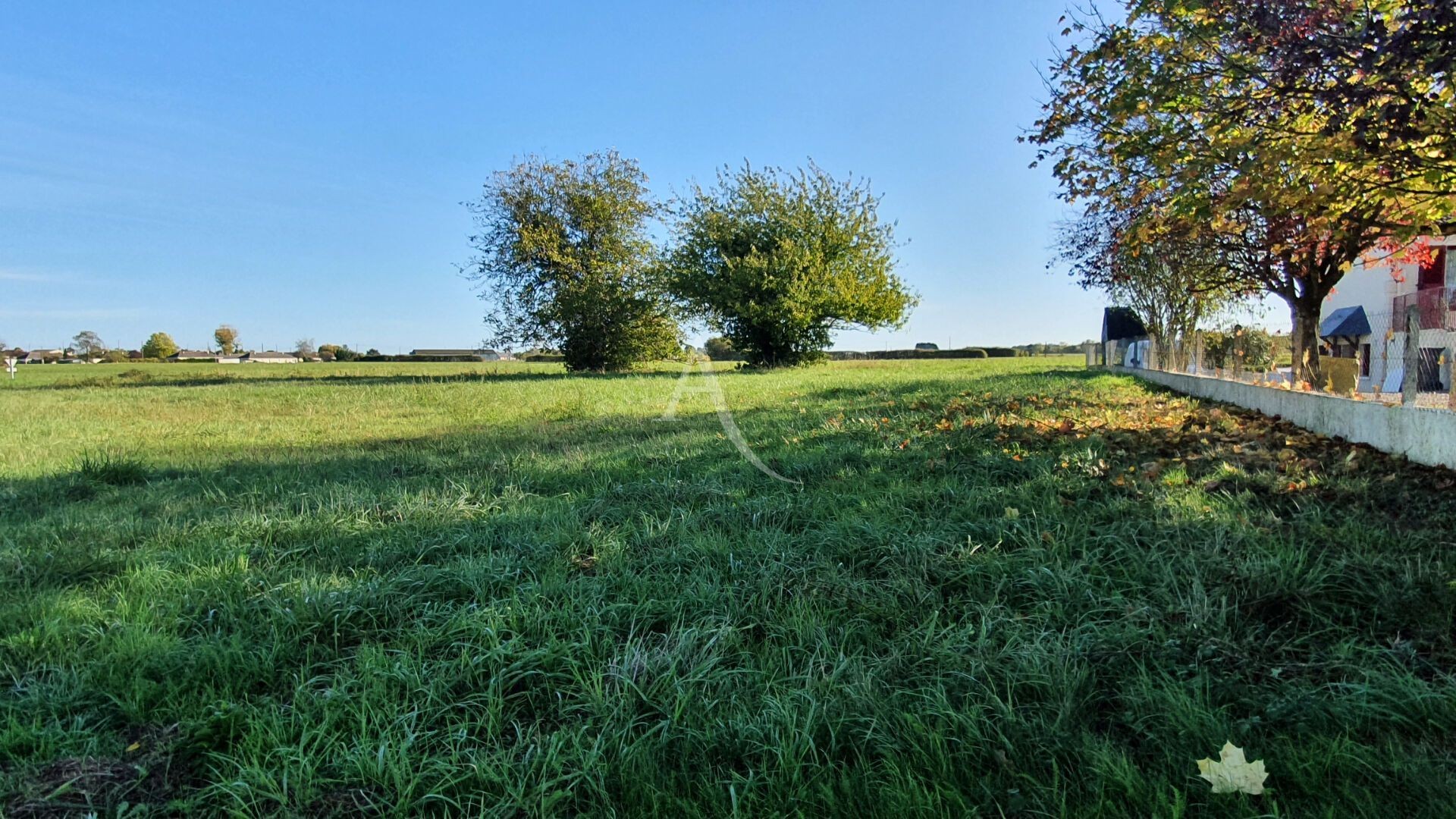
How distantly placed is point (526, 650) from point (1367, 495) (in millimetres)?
4755

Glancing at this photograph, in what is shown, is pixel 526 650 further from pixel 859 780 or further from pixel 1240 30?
pixel 1240 30

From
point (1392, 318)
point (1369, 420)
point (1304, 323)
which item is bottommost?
point (1369, 420)

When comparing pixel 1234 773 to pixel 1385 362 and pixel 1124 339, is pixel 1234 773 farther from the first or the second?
pixel 1124 339

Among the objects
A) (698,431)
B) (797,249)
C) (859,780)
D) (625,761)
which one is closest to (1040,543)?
(859,780)

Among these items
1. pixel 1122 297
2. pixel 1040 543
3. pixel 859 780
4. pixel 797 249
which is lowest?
pixel 859 780

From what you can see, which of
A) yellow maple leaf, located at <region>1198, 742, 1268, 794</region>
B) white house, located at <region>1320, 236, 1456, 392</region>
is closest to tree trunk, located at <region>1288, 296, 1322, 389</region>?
white house, located at <region>1320, 236, 1456, 392</region>

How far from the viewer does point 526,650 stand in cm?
234

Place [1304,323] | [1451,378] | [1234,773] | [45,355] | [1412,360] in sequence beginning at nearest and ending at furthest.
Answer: [1234,773] < [1451,378] < [1412,360] < [1304,323] < [45,355]

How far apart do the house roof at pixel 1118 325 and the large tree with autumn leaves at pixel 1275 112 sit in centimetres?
2609

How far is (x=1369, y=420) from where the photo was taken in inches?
233

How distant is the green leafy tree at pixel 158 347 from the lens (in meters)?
74.2

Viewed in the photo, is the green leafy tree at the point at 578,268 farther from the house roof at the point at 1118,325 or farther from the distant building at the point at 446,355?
the distant building at the point at 446,355

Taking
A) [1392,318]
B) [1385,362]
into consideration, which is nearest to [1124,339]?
[1392,318]

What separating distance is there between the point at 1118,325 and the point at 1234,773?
125 feet
